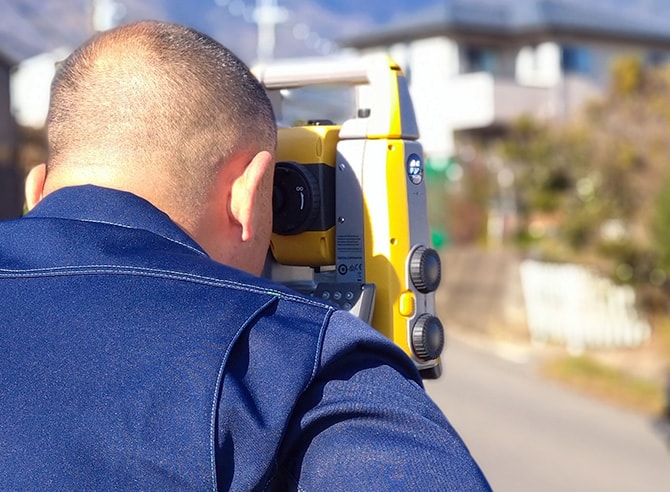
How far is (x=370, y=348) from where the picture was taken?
144cm

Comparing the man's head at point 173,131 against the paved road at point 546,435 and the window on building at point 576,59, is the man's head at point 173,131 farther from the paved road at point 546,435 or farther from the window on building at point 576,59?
the window on building at point 576,59

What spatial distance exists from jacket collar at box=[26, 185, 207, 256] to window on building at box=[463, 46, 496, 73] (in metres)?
29.4

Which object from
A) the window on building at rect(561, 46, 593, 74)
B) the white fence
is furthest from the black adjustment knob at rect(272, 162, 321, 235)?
the window on building at rect(561, 46, 593, 74)

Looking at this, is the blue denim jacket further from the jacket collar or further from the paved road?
the paved road

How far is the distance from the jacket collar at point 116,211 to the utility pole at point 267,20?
3353mm

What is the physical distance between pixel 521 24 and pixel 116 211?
97.7 feet

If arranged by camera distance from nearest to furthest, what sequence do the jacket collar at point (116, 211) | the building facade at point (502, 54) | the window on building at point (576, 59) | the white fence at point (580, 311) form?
the jacket collar at point (116, 211) → the white fence at point (580, 311) → the building facade at point (502, 54) → the window on building at point (576, 59)

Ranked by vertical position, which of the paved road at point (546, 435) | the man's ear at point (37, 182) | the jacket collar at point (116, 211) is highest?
the man's ear at point (37, 182)

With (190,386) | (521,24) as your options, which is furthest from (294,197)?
(521,24)

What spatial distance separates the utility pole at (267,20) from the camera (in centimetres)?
536

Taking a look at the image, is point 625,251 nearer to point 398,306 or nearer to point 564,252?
point 564,252

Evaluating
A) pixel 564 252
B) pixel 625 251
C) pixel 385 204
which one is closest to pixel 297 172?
pixel 385 204

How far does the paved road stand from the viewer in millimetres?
7344

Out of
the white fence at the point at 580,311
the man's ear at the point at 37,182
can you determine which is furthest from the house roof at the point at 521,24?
the man's ear at the point at 37,182
